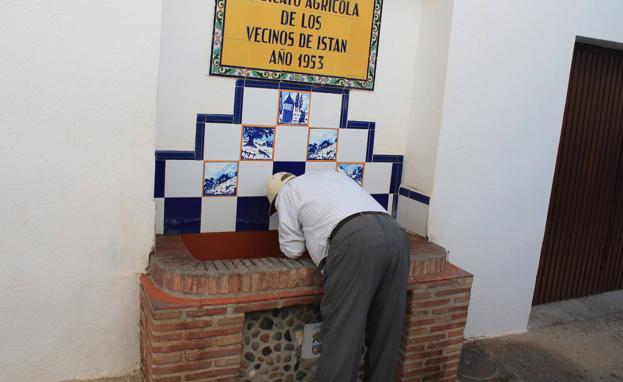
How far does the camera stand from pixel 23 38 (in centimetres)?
296

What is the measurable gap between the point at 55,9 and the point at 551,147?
3.87 metres

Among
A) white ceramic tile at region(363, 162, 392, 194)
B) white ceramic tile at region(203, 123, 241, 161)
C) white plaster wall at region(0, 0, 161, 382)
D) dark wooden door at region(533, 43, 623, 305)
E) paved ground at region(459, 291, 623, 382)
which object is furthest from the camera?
dark wooden door at region(533, 43, 623, 305)

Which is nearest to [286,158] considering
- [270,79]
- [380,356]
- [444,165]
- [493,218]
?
[270,79]

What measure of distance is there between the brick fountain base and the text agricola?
1.74 meters

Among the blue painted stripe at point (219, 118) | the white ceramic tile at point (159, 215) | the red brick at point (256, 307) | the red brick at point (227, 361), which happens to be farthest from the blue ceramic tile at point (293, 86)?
the red brick at point (227, 361)

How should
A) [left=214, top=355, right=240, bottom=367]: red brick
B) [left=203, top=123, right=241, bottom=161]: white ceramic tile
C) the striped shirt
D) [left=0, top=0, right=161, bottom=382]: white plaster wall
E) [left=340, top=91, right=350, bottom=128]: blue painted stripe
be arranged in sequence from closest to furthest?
[left=0, top=0, right=161, bottom=382]: white plaster wall, [left=214, top=355, right=240, bottom=367]: red brick, the striped shirt, [left=203, top=123, right=241, bottom=161]: white ceramic tile, [left=340, top=91, right=350, bottom=128]: blue painted stripe

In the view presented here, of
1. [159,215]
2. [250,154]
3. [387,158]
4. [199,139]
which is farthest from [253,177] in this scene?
[387,158]

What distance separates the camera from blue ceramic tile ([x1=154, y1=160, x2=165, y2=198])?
3.76 meters

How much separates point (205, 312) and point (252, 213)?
43.5 inches

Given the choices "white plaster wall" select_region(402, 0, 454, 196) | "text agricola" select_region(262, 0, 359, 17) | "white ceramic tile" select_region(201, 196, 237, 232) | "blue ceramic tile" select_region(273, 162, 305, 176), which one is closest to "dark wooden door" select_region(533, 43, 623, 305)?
"white plaster wall" select_region(402, 0, 454, 196)

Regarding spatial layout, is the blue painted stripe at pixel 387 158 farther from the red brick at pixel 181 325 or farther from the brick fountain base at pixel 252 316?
the red brick at pixel 181 325

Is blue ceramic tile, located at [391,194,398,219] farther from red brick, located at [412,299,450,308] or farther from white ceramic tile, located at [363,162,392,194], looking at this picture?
red brick, located at [412,299,450,308]

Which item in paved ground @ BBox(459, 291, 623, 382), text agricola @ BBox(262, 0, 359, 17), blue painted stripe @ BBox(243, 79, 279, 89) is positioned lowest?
paved ground @ BBox(459, 291, 623, 382)

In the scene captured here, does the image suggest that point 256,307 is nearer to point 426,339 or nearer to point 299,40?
point 426,339
